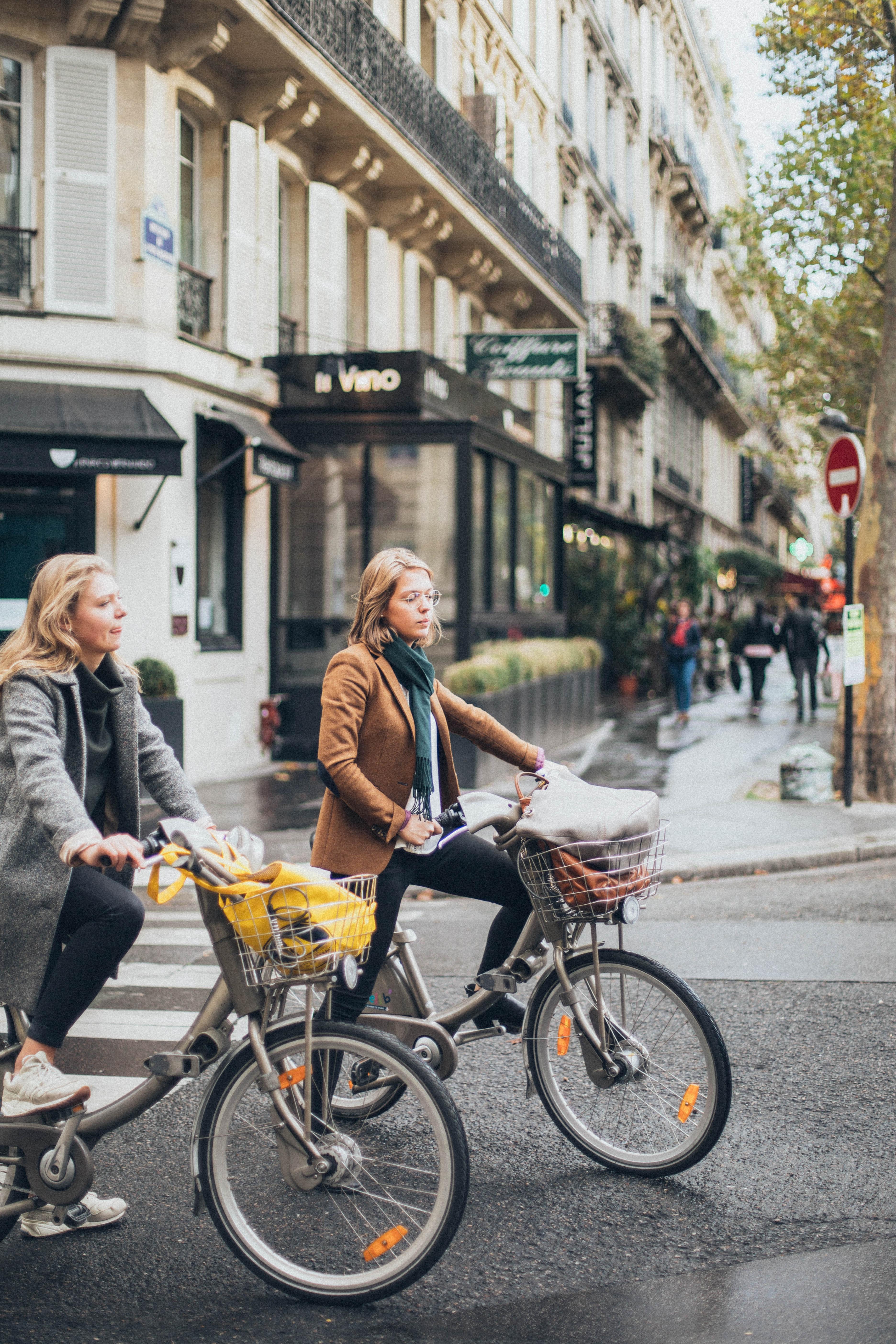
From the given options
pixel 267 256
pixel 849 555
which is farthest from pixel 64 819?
pixel 267 256

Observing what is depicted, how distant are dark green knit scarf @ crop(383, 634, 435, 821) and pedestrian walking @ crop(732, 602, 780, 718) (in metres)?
17.9

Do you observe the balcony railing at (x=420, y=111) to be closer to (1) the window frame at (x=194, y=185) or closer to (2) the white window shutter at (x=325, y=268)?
(2) the white window shutter at (x=325, y=268)

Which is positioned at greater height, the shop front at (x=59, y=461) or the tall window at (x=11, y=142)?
the tall window at (x=11, y=142)

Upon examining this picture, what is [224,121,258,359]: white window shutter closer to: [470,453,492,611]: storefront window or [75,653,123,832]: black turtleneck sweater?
[470,453,492,611]: storefront window

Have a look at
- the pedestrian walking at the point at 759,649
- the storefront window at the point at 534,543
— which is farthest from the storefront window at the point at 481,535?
the pedestrian walking at the point at 759,649

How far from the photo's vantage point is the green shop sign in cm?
1812

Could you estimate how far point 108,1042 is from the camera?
5.32 m

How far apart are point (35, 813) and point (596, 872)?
1.42m

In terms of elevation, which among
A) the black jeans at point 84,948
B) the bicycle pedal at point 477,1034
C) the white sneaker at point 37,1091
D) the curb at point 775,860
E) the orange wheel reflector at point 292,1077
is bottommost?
the curb at point 775,860

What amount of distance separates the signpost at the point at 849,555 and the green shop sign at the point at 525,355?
22.6 ft

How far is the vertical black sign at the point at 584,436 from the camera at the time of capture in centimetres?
2816

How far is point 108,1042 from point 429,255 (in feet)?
57.9

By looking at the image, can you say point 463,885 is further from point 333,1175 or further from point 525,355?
point 525,355

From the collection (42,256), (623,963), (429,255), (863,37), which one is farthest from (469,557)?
(623,963)
